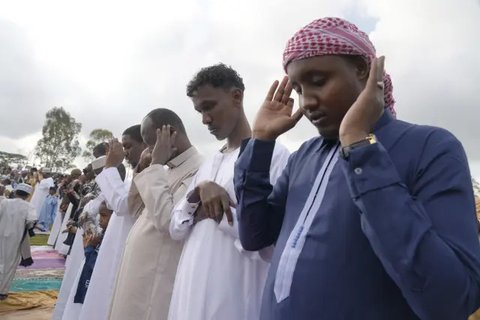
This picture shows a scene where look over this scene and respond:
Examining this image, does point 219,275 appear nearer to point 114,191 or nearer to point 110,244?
point 114,191

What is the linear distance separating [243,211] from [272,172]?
0.54m

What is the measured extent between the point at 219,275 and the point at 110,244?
1812 millimetres

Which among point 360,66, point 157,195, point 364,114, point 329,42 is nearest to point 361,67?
point 360,66

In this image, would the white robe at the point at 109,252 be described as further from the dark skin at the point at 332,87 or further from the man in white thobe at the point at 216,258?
the dark skin at the point at 332,87

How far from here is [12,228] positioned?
25.7 feet

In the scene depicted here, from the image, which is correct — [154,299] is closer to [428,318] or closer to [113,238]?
[113,238]

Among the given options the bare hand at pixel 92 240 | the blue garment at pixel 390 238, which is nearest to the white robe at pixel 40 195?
the bare hand at pixel 92 240

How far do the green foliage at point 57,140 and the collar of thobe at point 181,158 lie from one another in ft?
176

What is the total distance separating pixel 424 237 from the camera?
978 millimetres

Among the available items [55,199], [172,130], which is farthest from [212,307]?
[55,199]

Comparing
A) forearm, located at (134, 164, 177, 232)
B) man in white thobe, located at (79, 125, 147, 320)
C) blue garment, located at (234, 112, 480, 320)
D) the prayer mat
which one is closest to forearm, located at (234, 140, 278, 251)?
blue garment, located at (234, 112, 480, 320)

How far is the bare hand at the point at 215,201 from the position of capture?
200 cm

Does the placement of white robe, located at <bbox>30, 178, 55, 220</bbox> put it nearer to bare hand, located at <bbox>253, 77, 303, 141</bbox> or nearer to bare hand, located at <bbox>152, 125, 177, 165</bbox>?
bare hand, located at <bbox>152, 125, 177, 165</bbox>

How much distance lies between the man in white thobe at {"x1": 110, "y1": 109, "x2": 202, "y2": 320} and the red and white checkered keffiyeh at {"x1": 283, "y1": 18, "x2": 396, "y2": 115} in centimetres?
141
